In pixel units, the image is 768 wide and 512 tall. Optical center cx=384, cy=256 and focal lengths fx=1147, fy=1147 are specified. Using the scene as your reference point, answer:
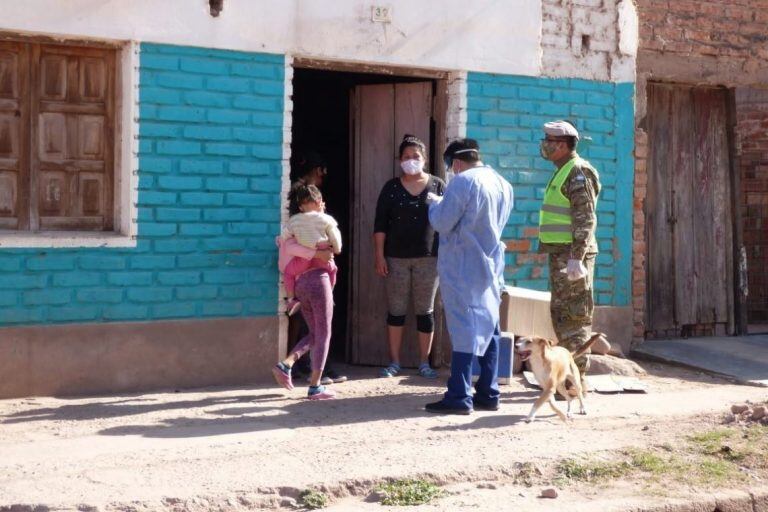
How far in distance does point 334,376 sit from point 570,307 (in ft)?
7.04

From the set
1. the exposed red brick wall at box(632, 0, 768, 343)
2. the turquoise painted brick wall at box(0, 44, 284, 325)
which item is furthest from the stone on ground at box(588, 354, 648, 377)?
the turquoise painted brick wall at box(0, 44, 284, 325)

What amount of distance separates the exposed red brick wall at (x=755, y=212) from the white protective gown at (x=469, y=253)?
20.4 ft

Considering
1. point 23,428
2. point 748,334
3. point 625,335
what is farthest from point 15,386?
point 748,334

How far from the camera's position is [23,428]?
23.6 feet

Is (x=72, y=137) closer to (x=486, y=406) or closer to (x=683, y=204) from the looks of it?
(x=486, y=406)

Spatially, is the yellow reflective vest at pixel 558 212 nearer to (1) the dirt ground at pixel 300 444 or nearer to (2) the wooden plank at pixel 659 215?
(1) the dirt ground at pixel 300 444

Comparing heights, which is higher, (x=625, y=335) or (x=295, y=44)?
(x=295, y=44)

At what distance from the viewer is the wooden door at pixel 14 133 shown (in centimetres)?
812

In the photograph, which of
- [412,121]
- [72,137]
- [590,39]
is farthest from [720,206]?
[72,137]

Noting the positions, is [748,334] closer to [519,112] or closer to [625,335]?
[625,335]

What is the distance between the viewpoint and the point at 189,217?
859 centimetres

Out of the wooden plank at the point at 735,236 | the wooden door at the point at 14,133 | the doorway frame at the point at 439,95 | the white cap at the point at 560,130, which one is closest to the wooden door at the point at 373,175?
the doorway frame at the point at 439,95

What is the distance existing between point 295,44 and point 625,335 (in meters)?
4.09

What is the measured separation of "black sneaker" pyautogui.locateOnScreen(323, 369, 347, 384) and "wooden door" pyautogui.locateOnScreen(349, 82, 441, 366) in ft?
2.61
